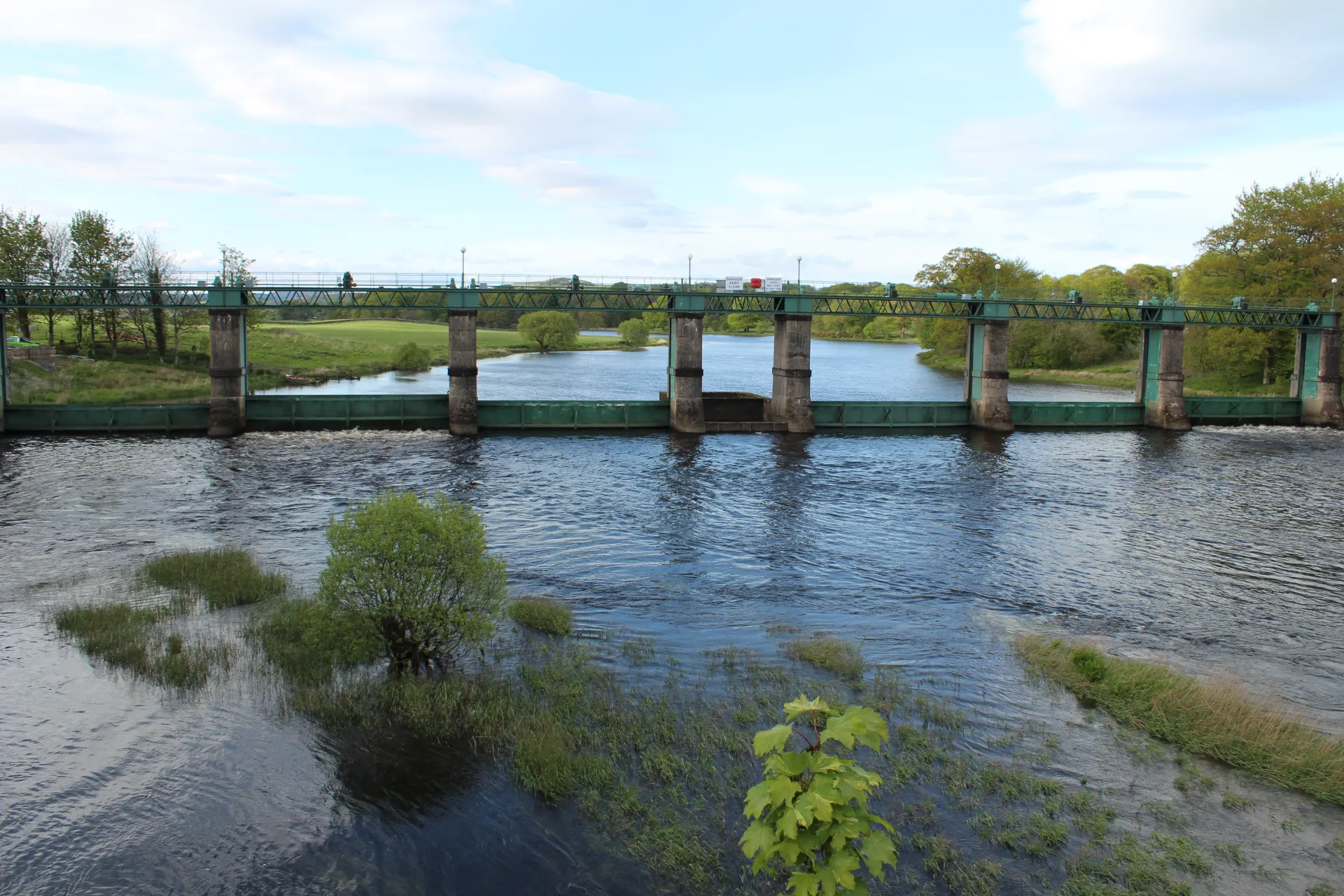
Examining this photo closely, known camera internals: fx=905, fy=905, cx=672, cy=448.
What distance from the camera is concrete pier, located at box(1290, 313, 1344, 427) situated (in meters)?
62.2

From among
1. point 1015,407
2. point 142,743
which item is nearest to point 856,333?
point 1015,407

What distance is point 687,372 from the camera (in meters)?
52.8

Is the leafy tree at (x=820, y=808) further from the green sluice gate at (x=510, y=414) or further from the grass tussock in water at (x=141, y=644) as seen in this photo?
the green sluice gate at (x=510, y=414)

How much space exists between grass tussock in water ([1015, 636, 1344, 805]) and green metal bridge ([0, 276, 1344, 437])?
36.4 metres

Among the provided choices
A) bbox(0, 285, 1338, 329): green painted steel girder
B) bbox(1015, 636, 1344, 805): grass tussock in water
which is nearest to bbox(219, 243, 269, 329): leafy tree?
bbox(0, 285, 1338, 329): green painted steel girder

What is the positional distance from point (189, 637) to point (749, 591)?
1313 centimetres

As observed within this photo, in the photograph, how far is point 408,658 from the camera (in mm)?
16922

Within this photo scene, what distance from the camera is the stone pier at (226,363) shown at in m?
48.6

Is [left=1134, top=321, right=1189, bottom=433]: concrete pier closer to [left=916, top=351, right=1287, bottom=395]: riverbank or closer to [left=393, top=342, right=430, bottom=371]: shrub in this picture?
[left=916, top=351, right=1287, bottom=395]: riverbank

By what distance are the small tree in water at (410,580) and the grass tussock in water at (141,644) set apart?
2.88 metres

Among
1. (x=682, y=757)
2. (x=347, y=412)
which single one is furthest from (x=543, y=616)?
(x=347, y=412)

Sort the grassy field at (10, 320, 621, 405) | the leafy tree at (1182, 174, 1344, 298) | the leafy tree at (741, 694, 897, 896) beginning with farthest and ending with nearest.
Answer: the leafy tree at (1182, 174, 1344, 298)
the grassy field at (10, 320, 621, 405)
the leafy tree at (741, 694, 897, 896)

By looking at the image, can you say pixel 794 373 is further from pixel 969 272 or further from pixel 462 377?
pixel 969 272

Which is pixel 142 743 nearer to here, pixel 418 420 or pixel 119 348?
pixel 418 420
